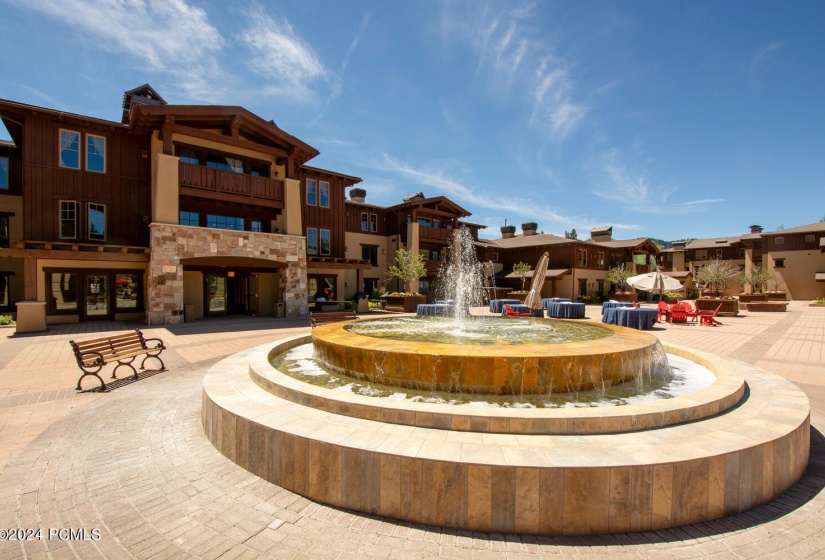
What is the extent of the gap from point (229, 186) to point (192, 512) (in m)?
16.2

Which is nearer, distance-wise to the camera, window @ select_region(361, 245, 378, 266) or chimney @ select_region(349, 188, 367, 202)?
window @ select_region(361, 245, 378, 266)

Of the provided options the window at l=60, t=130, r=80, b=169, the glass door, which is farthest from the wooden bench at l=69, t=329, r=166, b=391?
the window at l=60, t=130, r=80, b=169

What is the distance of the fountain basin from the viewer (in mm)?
4375

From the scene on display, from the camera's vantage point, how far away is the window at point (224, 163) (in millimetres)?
17562

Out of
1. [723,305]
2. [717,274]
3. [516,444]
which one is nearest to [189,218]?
[516,444]

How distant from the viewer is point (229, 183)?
16.4 metres

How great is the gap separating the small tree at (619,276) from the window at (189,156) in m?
32.6

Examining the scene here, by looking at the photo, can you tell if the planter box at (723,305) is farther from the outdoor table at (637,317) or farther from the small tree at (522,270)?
the small tree at (522,270)

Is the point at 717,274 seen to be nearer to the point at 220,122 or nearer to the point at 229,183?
the point at 229,183

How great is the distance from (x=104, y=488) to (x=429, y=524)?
121 inches

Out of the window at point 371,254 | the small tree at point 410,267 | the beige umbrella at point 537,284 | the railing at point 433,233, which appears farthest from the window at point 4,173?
the beige umbrella at point 537,284

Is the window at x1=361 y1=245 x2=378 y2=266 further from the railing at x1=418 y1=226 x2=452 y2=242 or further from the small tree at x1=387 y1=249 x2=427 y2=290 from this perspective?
the railing at x1=418 y1=226 x2=452 y2=242

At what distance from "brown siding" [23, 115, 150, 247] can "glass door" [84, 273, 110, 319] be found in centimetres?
166

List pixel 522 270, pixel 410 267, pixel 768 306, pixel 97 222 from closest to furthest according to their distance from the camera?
pixel 97 222, pixel 768 306, pixel 410 267, pixel 522 270
